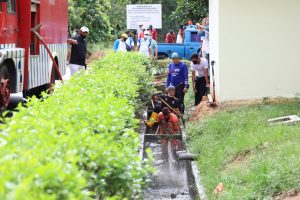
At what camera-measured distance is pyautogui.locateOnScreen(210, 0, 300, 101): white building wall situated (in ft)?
44.2

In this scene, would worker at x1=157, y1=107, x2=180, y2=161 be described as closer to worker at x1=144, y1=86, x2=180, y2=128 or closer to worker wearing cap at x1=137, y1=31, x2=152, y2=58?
worker at x1=144, y1=86, x2=180, y2=128

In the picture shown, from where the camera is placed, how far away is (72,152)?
434 centimetres

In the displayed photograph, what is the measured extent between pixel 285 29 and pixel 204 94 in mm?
3280

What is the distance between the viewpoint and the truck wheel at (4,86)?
1067 cm

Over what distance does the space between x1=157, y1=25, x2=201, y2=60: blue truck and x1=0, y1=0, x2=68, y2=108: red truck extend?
46.1 ft

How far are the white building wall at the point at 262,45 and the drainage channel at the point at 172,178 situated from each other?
7.27 feet

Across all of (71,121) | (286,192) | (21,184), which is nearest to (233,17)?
(286,192)

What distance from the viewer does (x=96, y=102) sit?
23.8 feet

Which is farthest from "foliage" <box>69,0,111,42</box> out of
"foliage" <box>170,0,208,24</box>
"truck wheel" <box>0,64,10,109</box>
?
"truck wheel" <box>0,64,10,109</box>

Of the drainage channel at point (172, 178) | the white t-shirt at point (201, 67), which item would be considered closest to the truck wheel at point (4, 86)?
the drainage channel at point (172, 178)

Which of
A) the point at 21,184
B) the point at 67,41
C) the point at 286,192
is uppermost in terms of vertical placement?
the point at 67,41

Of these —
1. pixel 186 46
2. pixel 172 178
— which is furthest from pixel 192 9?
pixel 172 178

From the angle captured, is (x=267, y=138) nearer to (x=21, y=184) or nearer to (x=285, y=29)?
(x=285, y=29)

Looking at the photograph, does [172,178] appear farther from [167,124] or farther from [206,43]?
[206,43]
